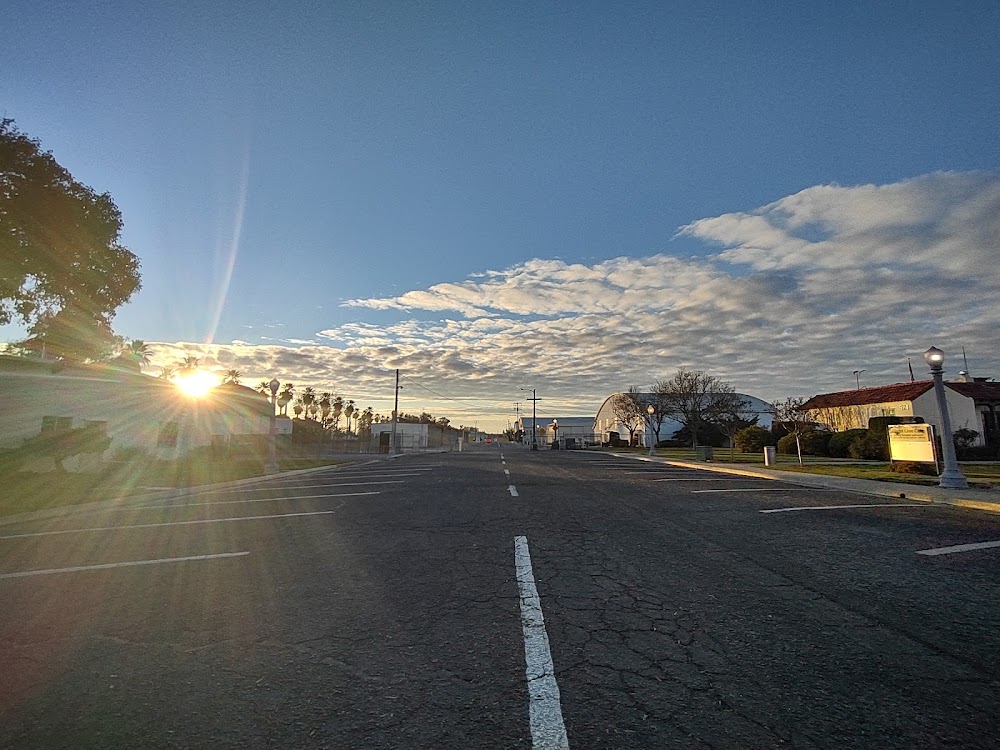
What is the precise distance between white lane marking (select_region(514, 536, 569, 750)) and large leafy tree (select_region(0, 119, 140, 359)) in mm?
21362

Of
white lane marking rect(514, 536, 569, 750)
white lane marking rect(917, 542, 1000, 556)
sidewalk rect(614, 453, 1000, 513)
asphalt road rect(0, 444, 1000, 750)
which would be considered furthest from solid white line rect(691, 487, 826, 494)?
white lane marking rect(514, 536, 569, 750)

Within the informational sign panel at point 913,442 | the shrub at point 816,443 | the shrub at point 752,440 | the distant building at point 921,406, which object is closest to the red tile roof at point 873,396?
the distant building at point 921,406

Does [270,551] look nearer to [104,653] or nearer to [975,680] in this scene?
[104,653]

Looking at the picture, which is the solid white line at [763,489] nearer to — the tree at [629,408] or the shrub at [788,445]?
the shrub at [788,445]

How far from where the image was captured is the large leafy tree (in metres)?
18.0

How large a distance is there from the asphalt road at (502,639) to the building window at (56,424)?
44.3 ft

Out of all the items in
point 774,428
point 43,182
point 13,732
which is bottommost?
point 13,732

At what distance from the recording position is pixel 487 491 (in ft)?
47.1

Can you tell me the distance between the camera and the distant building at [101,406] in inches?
740

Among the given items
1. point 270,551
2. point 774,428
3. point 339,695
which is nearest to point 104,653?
point 339,695

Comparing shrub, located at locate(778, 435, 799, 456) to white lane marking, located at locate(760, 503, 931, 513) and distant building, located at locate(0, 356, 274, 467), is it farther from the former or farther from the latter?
distant building, located at locate(0, 356, 274, 467)

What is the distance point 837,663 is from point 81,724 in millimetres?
4292

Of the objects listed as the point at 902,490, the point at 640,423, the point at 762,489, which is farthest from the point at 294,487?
the point at 640,423

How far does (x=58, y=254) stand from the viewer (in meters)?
19.3
